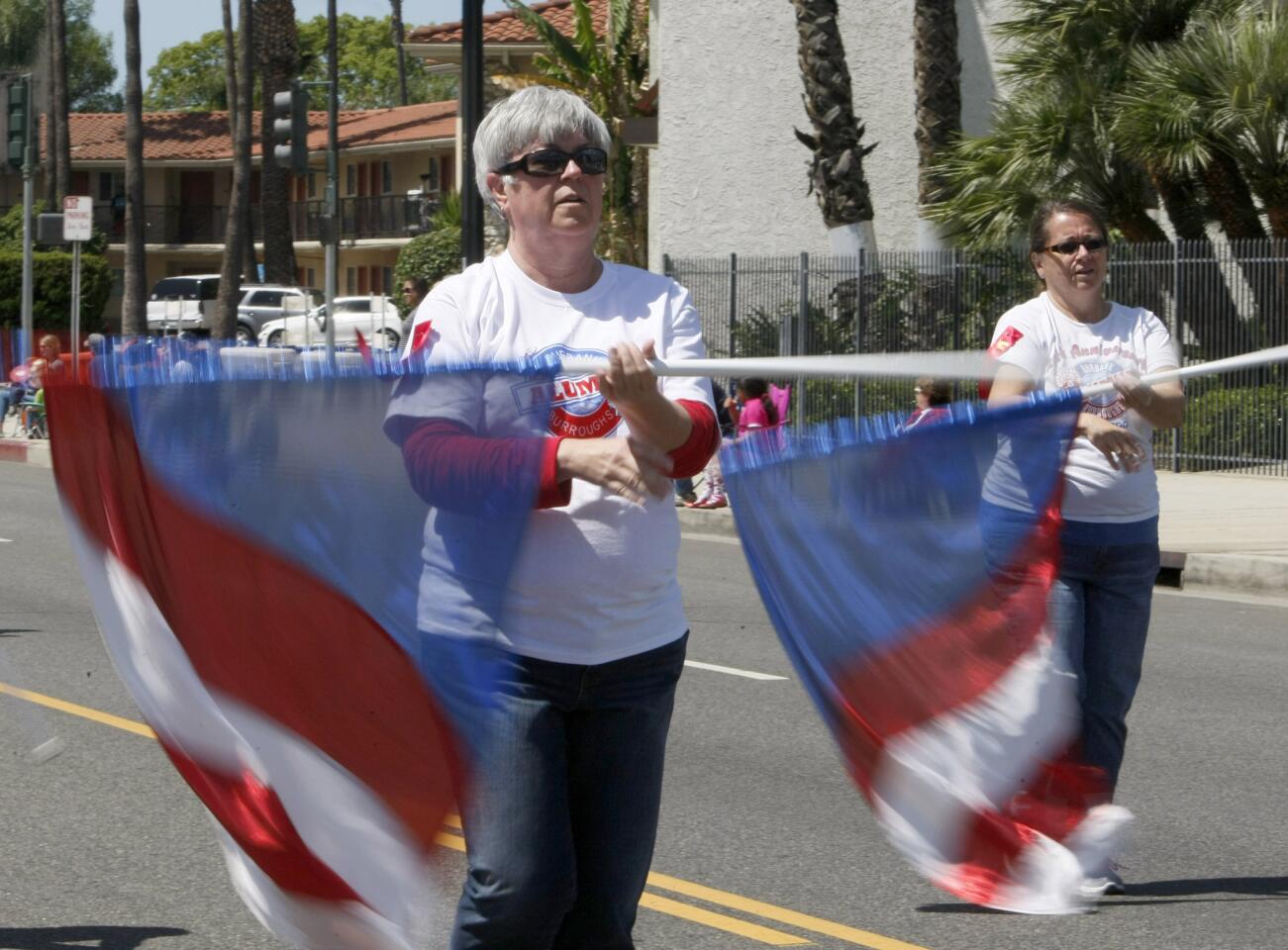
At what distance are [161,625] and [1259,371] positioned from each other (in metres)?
18.0

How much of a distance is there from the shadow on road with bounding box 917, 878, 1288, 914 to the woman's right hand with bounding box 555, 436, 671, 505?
2611 mm

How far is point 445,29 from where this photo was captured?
4050 cm

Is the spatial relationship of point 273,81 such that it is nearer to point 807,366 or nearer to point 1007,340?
point 1007,340

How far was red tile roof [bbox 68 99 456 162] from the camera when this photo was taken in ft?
209

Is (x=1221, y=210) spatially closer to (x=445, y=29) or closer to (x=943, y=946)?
(x=943, y=946)

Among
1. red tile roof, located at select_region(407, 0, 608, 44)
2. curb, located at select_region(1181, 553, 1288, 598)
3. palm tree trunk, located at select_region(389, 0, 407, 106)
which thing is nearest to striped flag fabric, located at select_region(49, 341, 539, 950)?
curb, located at select_region(1181, 553, 1288, 598)

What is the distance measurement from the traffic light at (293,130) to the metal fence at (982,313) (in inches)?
217

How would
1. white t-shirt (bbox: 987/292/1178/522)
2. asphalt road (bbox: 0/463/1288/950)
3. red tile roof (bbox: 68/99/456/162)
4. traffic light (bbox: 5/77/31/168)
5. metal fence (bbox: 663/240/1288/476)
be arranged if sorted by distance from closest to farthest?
asphalt road (bbox: 0/463/1288/950), white t-shirt (bbox: 987/292/1178/522), metal fence (bbox: 663/240/1288/476), traffic light (bbox: 5/77/31/168), red tile roof (bbox: 68/99/456/162)

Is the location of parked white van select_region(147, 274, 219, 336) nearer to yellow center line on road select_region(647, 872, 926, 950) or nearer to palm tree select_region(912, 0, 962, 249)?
palm tree select_region(912, 0, 962, 249)

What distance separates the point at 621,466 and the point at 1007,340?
2442 millimetres

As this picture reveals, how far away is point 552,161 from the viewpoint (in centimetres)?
348

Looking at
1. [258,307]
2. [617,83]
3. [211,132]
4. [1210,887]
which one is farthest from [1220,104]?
[211,132]

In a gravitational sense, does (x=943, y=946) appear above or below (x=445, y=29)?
below

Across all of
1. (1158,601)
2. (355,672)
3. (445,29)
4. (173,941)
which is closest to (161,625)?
(355,672)
